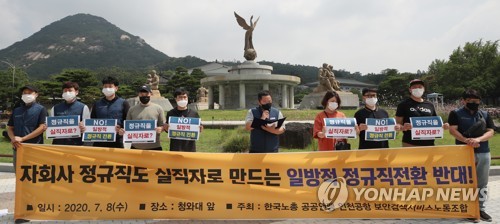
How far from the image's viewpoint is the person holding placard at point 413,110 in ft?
18.3

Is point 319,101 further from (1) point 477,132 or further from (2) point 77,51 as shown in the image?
(2) point 77,51

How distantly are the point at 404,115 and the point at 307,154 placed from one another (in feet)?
5.86

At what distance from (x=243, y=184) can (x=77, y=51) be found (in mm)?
158312

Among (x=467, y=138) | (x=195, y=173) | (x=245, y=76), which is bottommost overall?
(x=195, y=173)

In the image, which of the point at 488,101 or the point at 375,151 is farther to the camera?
the point at 488,101

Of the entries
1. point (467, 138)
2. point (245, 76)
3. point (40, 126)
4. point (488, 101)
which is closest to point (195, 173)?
point (40, 126)

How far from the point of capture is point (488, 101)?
52.7m

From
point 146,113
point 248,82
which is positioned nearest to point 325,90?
point 248,82

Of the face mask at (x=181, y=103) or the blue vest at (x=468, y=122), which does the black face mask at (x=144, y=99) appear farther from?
the blue vest at (x=468, y=122)

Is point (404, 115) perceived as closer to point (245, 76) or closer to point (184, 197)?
point (184, 197)

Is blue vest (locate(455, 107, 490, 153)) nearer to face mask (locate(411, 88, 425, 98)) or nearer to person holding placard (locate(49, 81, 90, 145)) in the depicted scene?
Result: face mask (locate(411, 88, 425, 98))

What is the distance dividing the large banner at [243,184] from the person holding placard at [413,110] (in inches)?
18.0

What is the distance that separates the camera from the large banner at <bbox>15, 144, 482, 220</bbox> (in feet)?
16.5

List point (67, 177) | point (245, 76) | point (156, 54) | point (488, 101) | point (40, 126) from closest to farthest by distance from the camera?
point (67, 177)
point (40, 126)
point (245, 76)
point (488, 101)
point (156, 54)
